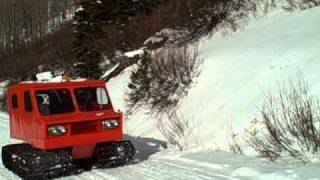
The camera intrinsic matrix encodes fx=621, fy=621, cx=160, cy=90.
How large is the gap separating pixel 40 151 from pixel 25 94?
1.37 metres

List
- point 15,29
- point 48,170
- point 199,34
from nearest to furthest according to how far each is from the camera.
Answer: point 48,170, point 199,34, point 15,29

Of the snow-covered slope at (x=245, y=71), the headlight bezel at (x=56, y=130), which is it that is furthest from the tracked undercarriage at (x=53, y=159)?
the snow-covered slope at (x=245, y=71)

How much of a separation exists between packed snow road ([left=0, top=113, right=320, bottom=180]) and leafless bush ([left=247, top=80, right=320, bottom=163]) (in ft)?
1.14

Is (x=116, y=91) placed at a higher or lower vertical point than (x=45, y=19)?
lower

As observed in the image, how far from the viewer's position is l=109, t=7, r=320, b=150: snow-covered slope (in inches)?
552

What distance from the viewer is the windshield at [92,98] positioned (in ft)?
41.9

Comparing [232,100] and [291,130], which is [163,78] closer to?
[232,100]

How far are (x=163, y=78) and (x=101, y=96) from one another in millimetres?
4979

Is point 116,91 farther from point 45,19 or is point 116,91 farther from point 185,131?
point 45,19

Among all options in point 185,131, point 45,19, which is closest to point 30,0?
point 45,19

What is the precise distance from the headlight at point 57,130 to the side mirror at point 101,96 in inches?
55.0

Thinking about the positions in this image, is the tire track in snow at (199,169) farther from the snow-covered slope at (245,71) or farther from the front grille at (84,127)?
the front grille at (84,127)

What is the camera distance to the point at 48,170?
1188 cm

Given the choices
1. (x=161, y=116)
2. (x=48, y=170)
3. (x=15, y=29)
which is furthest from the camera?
(x=15, y=29)
